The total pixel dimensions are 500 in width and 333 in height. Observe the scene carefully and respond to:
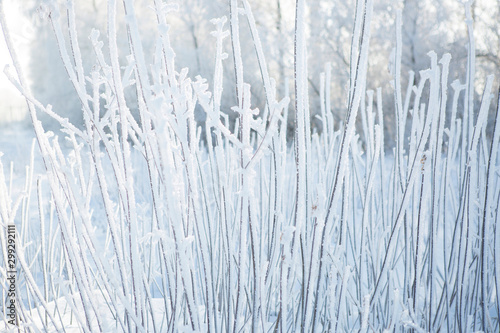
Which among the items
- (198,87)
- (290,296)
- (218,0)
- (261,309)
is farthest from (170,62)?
(218,0)

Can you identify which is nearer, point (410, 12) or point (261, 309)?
point (261, 309)

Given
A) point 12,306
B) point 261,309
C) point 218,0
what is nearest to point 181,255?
point 261,309

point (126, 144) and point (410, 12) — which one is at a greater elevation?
point (410, 12)

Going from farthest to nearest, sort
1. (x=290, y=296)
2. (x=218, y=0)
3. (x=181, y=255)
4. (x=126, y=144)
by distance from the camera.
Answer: (x=218, y=0) < (x=290, y=296) < (x=126, y=144) < (x=181, y=255)

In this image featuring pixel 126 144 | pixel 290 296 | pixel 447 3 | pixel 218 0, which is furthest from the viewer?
pixel 218 0

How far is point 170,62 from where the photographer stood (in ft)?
2.21

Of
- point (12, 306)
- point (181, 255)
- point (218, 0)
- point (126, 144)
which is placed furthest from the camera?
point (218, 0)

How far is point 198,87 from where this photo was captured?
2.27 feet

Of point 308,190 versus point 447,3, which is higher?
point 447,3

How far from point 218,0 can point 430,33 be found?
16.2 feet

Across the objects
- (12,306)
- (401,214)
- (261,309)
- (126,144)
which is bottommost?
(12,306)

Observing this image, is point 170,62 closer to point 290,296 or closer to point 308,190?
point 308,190

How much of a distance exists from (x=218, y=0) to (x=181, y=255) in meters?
10.4

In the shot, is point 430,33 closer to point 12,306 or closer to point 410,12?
point 410,12
